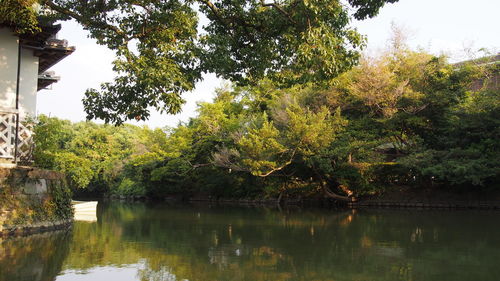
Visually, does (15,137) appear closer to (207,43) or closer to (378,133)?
(207,43)

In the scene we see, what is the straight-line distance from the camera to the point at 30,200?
34.5 ft

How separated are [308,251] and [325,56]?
148 inches

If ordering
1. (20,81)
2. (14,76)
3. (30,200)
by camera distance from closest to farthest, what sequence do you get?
(30,200), (14,76), (20,81)

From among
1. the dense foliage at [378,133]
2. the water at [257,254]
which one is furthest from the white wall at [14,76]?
the dense foliage at [378,133]

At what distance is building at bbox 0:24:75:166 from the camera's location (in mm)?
10172

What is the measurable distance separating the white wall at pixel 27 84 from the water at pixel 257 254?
11.4ft

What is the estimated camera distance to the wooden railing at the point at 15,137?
10.0m

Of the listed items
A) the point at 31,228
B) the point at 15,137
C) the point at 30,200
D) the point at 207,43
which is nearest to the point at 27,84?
the point at 15,137

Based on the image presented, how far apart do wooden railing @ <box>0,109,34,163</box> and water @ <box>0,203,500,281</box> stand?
76.9 inches

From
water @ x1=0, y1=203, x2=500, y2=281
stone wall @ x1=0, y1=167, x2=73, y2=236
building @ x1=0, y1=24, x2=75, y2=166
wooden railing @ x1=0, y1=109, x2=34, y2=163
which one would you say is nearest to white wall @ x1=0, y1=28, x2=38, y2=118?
building @ x1=0, y1=24, x2=75, y2=166

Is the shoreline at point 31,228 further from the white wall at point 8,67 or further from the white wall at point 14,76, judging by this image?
the white wall at point 8,67

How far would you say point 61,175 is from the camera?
11.8 m

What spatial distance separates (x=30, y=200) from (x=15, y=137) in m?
1.48

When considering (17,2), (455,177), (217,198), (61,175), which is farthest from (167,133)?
(17,2)
